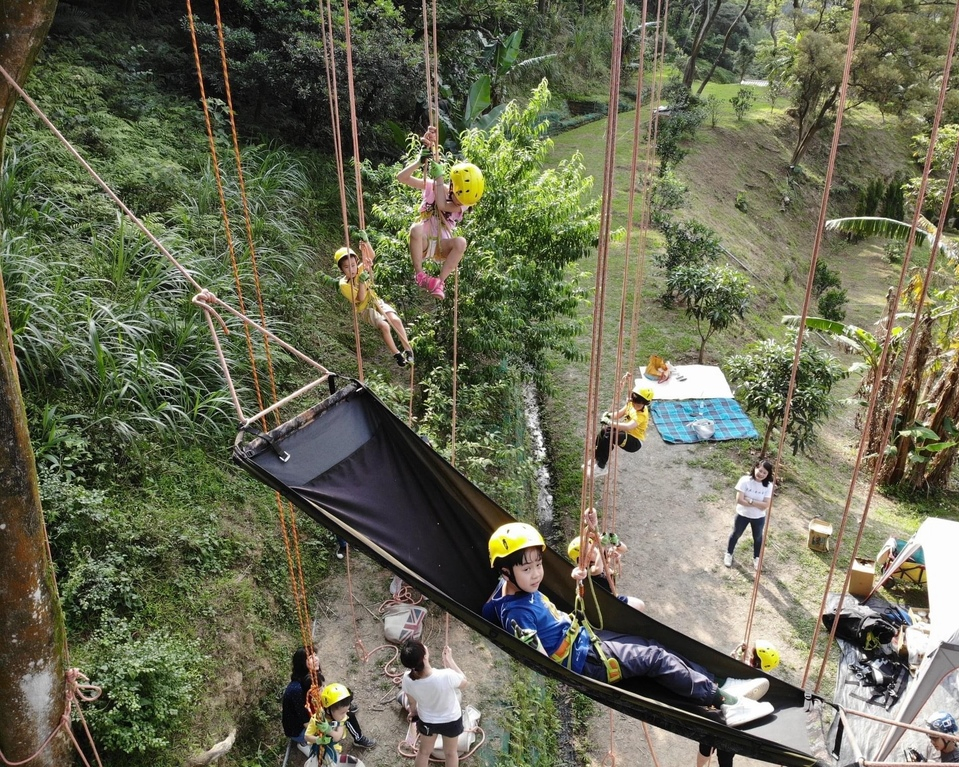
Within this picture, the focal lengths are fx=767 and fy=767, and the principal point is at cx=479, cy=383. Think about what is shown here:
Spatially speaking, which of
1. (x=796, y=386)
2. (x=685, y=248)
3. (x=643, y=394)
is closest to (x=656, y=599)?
(x=643, y=394)

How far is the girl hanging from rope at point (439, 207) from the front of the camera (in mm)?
3746

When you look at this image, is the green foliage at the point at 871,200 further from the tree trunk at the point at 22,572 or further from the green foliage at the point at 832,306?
the tree trunk at the point at 22,572

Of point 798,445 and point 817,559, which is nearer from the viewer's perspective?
point 817,559

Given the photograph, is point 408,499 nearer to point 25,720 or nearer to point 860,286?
point 25,720

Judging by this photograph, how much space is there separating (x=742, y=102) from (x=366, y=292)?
1822 centimetres

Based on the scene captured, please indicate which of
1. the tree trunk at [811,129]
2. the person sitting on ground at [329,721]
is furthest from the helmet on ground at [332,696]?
the tree trunk at [811,129]

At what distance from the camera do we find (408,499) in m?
3.12

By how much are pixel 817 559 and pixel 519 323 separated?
3155mm

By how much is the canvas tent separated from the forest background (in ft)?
7.10

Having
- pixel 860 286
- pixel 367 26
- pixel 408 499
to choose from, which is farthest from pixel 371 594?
pixel 860 286

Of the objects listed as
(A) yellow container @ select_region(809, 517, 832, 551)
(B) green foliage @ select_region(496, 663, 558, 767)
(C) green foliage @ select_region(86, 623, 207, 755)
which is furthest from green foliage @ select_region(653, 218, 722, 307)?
(C) green foliage @ select_region(86, 623, 207, 755)

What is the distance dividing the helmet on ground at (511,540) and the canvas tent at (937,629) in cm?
255

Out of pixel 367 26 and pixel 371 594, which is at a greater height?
pixel 367 26

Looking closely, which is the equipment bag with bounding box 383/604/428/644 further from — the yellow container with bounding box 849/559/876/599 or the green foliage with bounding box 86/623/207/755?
the yellow container with bounding box 849/559/876/599
